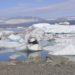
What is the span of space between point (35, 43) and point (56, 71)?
18404mm

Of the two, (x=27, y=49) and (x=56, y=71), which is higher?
(x=56, y=71)

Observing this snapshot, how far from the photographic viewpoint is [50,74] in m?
9.19

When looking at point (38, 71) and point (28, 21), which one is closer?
point (38, 71)

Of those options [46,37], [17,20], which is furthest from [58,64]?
[17,20]

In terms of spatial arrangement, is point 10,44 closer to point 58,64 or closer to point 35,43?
point 35,43

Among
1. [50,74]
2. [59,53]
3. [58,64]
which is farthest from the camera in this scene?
[59,53]

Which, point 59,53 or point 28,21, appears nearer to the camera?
point 59,53

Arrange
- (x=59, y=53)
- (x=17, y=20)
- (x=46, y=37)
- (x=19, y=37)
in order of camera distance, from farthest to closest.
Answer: (x=17, y=20) < (x=19, y=37) < (x=46, y=37) < (x=59, y=53)

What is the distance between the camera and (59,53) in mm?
21438

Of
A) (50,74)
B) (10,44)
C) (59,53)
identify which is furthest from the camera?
(10,44)

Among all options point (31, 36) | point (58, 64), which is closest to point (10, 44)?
point (31, 36)

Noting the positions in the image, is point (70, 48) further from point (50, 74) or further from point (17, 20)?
point (17, 20)

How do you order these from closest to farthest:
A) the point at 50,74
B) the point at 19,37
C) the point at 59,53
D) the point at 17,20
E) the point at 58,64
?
the point at 50,74 → the point at 58,64 → the point at 59,53 → the point at 19,37 → the point at 17,20

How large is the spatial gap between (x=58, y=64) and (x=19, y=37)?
21855 mm
